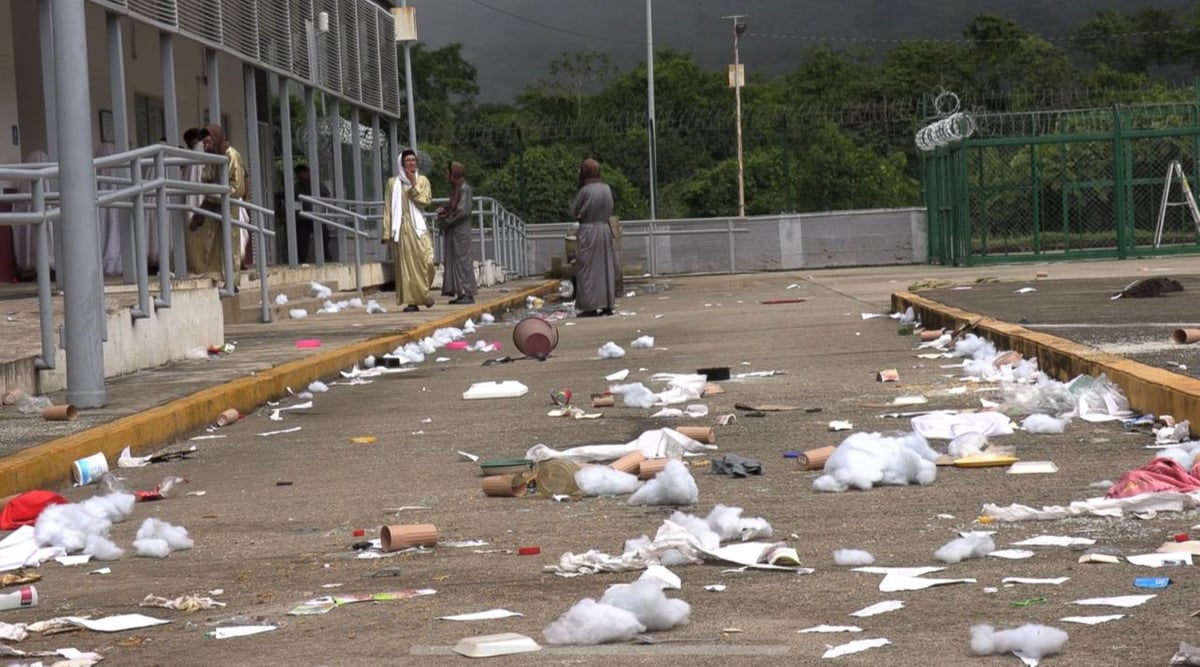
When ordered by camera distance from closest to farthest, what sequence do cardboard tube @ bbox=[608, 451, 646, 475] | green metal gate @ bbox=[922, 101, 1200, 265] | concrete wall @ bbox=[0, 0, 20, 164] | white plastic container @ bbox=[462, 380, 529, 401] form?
cardboard tube @ bbox=[608, 451, 646, 475]
white plastic container @ bbox=[462, 380, 529, 401]
concrete wall @ bbox=[0, 0, 20, 164]
green metal gate @ bbox=[922, 101, 1200, 265]

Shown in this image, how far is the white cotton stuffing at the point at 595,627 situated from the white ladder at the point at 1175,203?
2821 cm

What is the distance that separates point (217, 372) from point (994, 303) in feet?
24.7

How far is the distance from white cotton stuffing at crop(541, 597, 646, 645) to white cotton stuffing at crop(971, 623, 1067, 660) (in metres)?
0.74

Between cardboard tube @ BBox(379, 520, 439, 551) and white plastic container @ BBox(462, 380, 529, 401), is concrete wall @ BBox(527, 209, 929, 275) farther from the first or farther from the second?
cardboard tube @ BBox(379, 520, 439, 551)

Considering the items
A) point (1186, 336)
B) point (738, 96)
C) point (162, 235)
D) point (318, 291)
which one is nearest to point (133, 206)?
point (162, 235)

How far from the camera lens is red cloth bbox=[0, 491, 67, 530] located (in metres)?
5.90

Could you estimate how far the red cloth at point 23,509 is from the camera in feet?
19.4

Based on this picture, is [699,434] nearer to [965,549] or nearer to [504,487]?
[504,487]

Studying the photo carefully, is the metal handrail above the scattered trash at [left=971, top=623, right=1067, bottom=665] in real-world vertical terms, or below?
above

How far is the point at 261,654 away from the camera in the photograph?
152 inches

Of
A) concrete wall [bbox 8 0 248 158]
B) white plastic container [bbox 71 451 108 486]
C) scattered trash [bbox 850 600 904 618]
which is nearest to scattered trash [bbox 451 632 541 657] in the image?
scattered trash [bbox 850 600 904 618]

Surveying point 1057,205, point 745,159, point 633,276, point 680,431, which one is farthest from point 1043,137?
point 680,431

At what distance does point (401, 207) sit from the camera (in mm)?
20438

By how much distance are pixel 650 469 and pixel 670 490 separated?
542mm
